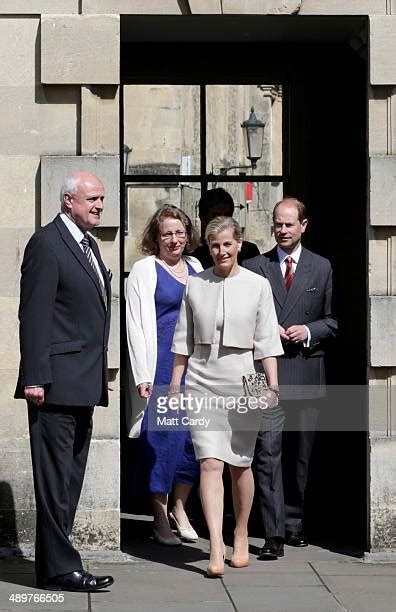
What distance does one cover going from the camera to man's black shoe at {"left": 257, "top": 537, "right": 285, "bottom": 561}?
845 centimetres

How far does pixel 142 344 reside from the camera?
861cm

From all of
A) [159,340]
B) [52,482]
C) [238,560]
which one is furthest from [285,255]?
[52,482]

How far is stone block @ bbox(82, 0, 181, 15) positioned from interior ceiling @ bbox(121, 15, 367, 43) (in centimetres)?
8

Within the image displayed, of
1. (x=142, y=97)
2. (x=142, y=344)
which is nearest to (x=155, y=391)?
(x=142, y=344)

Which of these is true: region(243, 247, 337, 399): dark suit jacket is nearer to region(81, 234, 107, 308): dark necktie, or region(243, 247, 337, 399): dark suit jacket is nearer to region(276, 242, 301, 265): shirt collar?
region(276, 242, 301, 265): shirt collar

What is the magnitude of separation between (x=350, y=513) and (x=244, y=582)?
1.63 m

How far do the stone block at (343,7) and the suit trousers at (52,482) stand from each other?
2605 millimetres

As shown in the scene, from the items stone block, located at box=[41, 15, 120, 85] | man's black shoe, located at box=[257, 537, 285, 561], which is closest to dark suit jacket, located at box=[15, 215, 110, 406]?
stone block, located at box=[41, 15, 120, 85]

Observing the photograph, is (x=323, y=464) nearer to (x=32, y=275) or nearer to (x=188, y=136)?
(x=188, y=136)

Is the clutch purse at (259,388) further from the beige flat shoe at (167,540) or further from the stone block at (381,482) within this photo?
the beige flat shoe at (167,540)

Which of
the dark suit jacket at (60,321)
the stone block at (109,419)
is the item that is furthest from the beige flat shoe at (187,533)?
the dark suit jacket at (60,321)

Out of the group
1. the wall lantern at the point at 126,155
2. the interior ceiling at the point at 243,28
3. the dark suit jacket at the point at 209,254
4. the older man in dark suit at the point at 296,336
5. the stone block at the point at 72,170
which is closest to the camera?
the stone block at the point at 72,170

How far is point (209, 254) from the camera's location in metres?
9.38

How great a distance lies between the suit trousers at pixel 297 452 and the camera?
8789 millimetres
